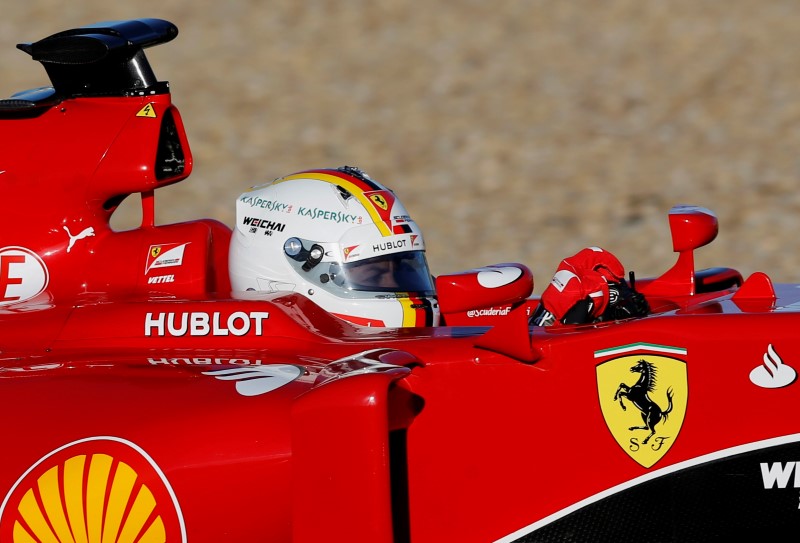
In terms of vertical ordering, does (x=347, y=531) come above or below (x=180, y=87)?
below

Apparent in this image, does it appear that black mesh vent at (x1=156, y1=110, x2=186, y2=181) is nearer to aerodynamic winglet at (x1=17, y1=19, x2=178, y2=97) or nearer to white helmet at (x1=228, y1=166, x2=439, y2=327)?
aerodynamic winglet at (x1=17, y1=19, x2=178, y2=97)

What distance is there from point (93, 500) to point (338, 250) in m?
1.30

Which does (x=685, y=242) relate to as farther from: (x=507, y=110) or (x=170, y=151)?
(x=507, y=110)

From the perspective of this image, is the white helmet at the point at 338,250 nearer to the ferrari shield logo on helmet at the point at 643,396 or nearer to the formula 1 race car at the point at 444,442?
the formula 1 race car at the point at 444,442

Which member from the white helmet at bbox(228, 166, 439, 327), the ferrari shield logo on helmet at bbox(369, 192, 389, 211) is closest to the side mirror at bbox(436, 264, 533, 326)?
the white helmet at bbox(228, 166, 439, 327)

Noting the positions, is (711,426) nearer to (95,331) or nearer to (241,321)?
(241,321)

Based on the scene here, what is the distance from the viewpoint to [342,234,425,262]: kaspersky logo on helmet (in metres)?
4.11

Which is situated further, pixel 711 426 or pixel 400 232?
pixel 400 232

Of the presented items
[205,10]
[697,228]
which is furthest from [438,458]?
[205,10]

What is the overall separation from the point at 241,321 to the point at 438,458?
34.9 inches

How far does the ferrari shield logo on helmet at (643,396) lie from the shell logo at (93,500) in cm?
123

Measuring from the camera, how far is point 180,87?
36.6 feet

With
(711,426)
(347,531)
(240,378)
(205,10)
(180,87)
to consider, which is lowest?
(347,531)

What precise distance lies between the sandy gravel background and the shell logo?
5.42m
